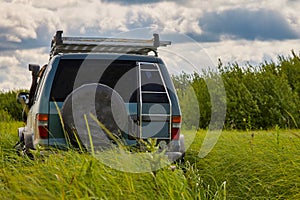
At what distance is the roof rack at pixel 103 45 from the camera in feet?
29.2

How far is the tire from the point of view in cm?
697

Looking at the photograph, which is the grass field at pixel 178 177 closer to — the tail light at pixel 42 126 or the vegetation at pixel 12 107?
the tail light at pixel 42 126

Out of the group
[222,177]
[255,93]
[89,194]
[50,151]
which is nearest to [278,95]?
[255,93]

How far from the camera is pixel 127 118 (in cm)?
712

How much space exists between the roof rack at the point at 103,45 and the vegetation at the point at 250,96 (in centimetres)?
884

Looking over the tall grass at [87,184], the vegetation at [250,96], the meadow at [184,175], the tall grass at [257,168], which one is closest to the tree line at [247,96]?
the vegetation at [250,96]

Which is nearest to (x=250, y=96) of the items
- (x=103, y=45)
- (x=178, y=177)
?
(x=103, y=45)

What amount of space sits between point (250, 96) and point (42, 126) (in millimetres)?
12478

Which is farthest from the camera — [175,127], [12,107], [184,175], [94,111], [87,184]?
[12,107]

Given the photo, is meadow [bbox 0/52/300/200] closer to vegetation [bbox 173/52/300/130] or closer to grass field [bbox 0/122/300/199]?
grass field [bbox 0/122/300/199]

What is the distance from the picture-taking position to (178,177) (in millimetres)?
5707

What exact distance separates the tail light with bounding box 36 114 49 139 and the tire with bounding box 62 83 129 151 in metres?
0.26

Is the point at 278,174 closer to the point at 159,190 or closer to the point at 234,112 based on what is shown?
the point at 159,190

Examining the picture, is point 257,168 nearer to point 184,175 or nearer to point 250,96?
point 184,175
